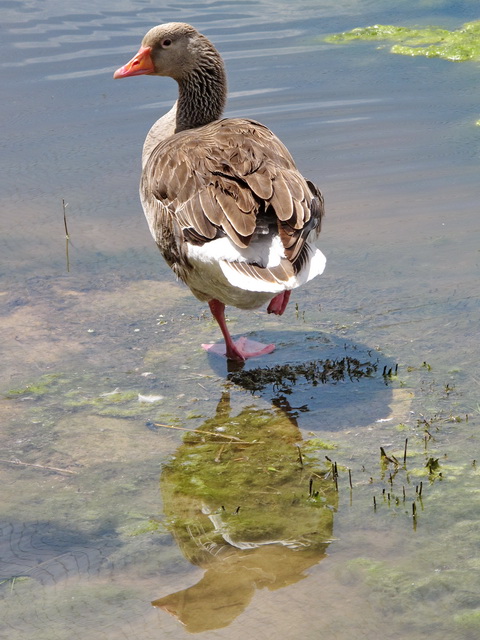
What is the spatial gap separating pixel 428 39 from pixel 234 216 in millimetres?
8878

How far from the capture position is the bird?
523cm

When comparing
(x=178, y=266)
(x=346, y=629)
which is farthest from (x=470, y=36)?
(x=346, y=629)

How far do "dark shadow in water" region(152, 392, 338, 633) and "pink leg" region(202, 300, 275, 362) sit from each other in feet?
2.15

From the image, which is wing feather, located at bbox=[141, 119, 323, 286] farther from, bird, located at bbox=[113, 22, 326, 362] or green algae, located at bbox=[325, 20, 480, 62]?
green algae, located at bbox=[325, 20, 480, 62]

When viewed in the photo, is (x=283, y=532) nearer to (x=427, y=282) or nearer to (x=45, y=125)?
(x=427, y=282)

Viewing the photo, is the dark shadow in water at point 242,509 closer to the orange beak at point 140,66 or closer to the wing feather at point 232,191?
the wing feather at point 232,191

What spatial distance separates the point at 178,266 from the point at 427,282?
204cm

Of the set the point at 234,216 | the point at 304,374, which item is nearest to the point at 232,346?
the point at 304,374

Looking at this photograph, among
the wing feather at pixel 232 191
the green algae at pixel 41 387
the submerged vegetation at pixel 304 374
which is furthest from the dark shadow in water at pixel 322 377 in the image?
the green algae at pixel 41 387

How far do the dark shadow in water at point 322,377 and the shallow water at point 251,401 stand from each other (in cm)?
2

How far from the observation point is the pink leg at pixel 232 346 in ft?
20.2

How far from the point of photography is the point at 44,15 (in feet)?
47.1

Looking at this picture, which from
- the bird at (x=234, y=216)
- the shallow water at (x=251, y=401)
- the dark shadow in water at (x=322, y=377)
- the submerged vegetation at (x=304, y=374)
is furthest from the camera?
the submerged vegetation at (x=304, y=374)

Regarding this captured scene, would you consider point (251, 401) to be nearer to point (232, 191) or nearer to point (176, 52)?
point (232, 191)
